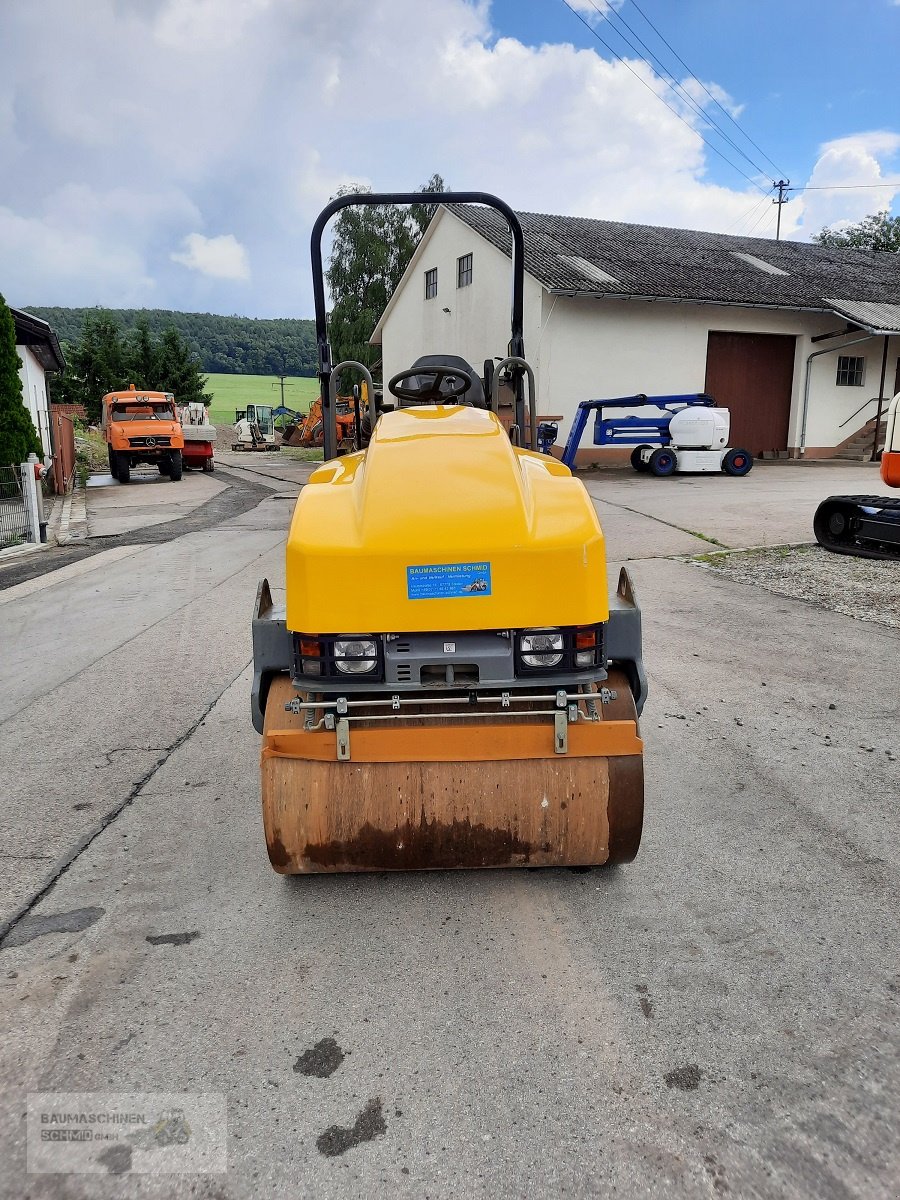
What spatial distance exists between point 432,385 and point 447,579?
1.98 m

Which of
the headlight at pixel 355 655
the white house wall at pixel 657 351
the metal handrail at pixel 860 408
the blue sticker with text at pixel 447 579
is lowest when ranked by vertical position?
the headlight at pixel 355 655

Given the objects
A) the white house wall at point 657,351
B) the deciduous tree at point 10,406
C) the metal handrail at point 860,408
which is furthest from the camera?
the metal handrail at point 860,408

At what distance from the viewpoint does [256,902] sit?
3160 millimetres

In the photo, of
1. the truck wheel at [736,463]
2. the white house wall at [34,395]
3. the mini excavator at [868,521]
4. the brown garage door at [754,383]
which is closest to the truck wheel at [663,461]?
the truck wheel at [736,463]

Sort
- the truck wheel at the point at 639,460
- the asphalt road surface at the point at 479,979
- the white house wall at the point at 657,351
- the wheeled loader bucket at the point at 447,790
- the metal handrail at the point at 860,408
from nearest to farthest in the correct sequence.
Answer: the asphalt road surface at the point at 479,979, the wheeled loader bucket at the point at 447,790, the truck wheel at the point at 639,460, the white house wall at the point at 657,351, the metal handrail at the point at 860,408

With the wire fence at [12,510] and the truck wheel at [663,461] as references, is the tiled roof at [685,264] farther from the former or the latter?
the wire fence at [12,510]

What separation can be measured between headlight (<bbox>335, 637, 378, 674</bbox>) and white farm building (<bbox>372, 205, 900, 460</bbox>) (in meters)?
18.0

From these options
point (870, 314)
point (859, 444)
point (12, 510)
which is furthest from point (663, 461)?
point (12, 510)

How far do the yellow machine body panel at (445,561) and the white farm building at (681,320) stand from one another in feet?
58.4

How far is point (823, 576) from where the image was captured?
29.1ft

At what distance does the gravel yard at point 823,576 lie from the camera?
764 centimetres

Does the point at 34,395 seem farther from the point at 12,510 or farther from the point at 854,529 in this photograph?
the point at 854,529

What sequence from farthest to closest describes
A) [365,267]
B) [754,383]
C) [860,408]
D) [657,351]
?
[365,267]
[860,408]
[754,383]
[657,351]

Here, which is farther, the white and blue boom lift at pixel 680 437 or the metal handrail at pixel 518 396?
the white and blue boom lift at pixel 680 437
